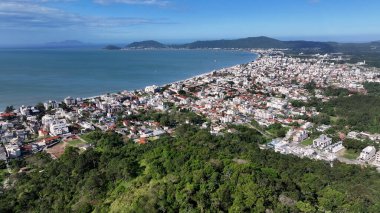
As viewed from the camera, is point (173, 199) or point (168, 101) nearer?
point (173, 199)

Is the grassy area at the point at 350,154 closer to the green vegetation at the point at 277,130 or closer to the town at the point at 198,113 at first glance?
the town at the point at 198,113

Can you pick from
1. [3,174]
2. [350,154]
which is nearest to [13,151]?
[3,174]

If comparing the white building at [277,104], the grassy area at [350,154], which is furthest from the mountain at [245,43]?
the grassy area at [350,154]

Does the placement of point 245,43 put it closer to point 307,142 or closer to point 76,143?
point 307,142

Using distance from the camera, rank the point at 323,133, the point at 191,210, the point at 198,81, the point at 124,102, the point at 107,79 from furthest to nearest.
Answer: the point at 107,79
the point at 198,81
the point at 124,102
the point at 323,133
the point at 191,210

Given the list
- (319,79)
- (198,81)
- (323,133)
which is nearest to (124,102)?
(198,81)

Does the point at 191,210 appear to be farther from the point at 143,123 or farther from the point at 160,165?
the point at 143,123
